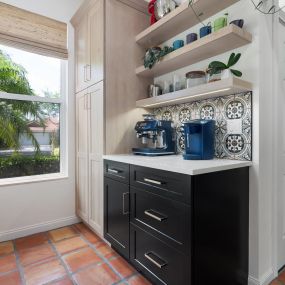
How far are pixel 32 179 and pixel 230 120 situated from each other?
86.4 inches

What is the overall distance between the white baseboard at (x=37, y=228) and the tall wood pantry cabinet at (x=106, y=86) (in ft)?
0.92

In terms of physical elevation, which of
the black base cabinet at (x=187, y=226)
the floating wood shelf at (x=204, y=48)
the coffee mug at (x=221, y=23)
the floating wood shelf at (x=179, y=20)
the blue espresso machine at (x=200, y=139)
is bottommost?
the black base cabinet at (x=187, y=226)

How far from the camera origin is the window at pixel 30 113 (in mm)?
2285

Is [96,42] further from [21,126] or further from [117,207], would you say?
[117,207]

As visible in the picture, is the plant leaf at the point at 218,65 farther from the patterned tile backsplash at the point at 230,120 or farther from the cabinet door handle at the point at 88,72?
the cabinet door handle at the point at 88,72

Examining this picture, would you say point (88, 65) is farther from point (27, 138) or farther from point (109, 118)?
point (27, 138)

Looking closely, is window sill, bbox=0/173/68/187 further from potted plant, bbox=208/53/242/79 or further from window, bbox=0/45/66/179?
potted plant, bbox=208/53/242/79

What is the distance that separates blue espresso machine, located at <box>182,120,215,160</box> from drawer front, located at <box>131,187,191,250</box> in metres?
0.44

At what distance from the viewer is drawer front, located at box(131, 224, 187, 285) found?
1.21 m

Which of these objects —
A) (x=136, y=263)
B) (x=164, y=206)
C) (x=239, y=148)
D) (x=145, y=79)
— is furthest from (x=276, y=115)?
(x=136, y=263)

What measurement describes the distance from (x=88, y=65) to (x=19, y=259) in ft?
6.56

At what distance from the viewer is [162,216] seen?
1330 mm

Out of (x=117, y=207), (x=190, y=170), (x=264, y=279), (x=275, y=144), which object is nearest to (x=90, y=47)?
(x=117, y=207)

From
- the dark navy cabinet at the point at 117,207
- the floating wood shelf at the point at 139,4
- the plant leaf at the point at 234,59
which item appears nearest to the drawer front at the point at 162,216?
the dark navy cabinet at the point at 117,207
